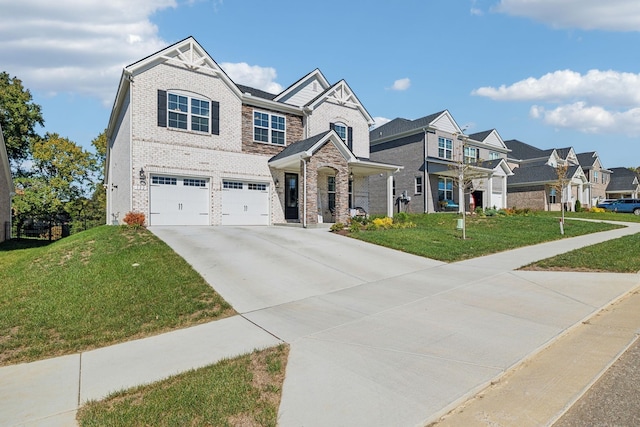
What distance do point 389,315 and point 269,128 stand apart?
1561cm

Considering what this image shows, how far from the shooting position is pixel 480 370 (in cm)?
389

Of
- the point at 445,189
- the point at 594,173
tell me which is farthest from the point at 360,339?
the point at 594,173

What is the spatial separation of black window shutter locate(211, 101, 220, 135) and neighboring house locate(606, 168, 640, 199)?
182ft

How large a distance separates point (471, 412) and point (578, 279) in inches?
264

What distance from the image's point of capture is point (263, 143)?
62.8 feet

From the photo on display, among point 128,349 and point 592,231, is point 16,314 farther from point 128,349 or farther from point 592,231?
point 592,231

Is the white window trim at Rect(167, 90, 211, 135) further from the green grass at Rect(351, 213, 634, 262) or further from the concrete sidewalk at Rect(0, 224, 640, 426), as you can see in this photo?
the concrete sidewalk at Rect(0, 224, 640, 426)

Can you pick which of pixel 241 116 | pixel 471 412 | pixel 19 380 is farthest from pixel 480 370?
pixel 241 116

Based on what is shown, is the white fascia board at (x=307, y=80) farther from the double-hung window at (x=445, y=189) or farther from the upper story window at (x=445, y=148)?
the double-hung window at (x=445, y=189)

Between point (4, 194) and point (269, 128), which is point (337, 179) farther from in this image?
point (4, 194)

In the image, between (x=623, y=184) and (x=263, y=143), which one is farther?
(x=623, y=184)

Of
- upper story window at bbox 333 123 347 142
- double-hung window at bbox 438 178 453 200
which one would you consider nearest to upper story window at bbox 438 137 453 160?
double-hung window at bbox 438 178 453 200

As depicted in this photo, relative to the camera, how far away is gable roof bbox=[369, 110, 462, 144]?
89.1 feet

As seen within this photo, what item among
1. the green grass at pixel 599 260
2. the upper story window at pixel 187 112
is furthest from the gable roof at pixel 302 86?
the green grass at pixel 599 260
